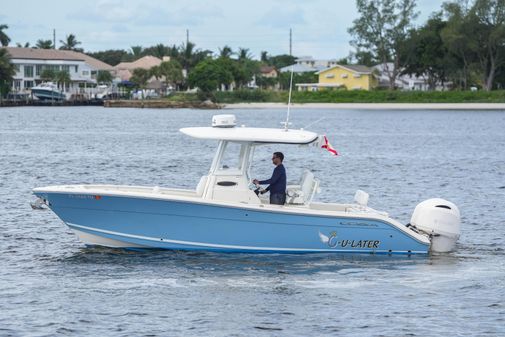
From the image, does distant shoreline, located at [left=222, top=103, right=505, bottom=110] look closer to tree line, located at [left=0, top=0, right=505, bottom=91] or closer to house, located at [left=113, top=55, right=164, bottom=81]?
tree line, located at [left=0, top=0, right=505, bottom=91]

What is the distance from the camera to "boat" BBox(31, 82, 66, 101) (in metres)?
151

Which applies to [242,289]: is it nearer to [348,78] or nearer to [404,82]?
[348,78]

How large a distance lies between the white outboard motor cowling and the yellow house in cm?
12889

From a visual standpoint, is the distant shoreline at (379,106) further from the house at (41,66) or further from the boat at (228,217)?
the boat at (228,217)

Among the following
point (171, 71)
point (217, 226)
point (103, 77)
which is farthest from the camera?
point (103, 77)

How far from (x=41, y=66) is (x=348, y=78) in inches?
1795

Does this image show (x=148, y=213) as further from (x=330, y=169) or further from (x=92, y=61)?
(x=92, y=61)

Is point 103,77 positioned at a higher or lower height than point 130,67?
lower

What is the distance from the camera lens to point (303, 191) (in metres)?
21.1

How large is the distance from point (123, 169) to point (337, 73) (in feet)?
364

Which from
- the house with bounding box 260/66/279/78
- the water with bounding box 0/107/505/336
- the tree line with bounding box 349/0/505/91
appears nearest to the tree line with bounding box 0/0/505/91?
the tree line with bounding box 349/0/505/91

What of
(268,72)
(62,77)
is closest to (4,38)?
(62,77)

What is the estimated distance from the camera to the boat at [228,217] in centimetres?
2039

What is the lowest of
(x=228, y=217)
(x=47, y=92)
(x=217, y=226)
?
(x=47, y=92)
